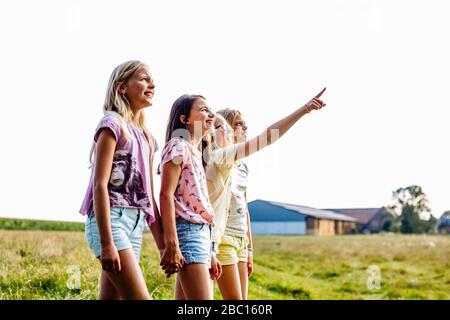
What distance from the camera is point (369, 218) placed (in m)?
30.9

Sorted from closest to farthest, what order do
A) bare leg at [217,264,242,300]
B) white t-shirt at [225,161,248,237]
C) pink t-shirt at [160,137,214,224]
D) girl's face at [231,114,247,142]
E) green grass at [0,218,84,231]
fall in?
pink t-shirt at [160,137,214,224]
bare leg at [217,264,242,300]
white t-shirt at [225,161,248,237]
girl's face at [231,114,247,142]
green grass at [0,218,84,231]

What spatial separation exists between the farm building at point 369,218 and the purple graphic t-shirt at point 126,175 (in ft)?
78.3

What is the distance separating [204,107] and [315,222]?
72.7 feet

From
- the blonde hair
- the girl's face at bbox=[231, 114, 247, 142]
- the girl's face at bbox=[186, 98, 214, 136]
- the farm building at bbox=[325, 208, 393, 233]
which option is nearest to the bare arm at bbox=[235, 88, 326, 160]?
the girl's face at bbox=[186, 98, 214, 136]

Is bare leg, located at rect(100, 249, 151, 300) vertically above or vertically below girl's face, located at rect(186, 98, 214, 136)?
below

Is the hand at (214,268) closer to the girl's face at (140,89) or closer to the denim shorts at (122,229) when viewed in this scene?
the denim shorts at (122,229)

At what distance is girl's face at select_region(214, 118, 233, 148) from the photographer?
3.42 metres

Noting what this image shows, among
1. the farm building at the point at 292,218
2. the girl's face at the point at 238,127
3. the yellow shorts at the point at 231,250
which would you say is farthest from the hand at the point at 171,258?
the farm building at the point at 292,218

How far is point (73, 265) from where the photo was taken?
6.89 metres

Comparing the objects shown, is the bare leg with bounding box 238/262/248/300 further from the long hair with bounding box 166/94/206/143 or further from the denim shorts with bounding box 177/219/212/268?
the long hair with bounding box 166/94/206/143

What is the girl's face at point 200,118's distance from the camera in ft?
9.81

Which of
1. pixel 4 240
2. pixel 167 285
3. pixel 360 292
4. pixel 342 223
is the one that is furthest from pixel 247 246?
pixel 342 223

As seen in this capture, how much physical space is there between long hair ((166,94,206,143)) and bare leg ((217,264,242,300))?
867mm
